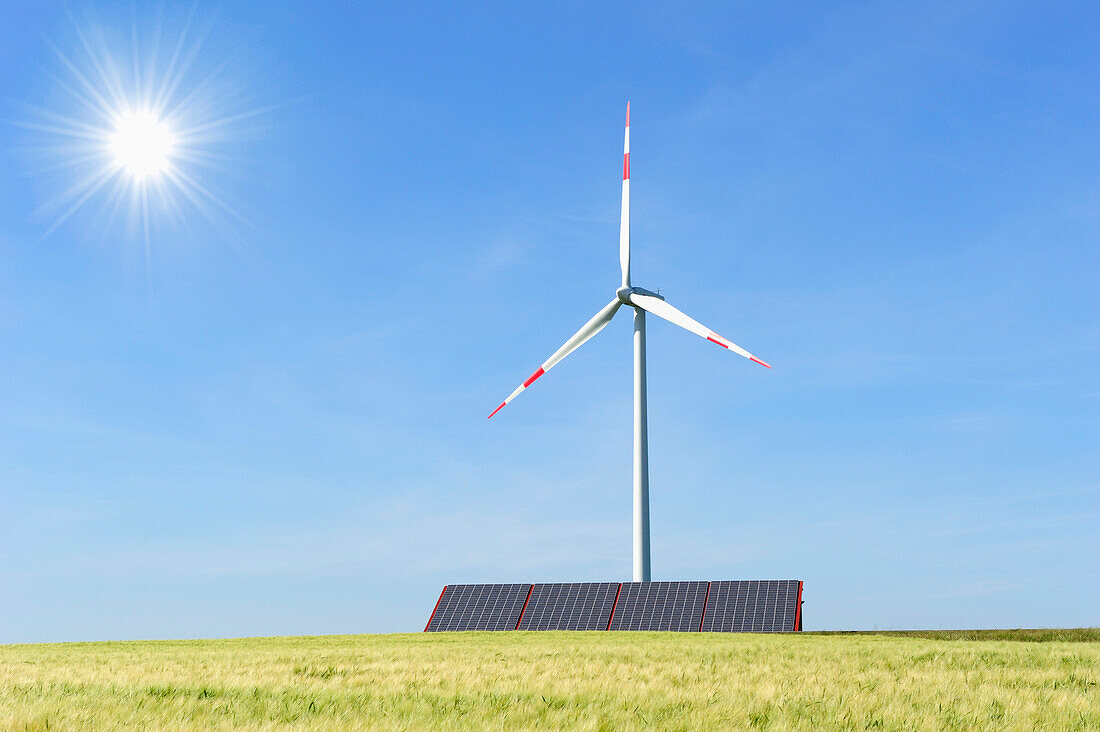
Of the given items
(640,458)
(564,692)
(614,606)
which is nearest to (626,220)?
(640,458)

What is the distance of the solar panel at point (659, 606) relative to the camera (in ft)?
163

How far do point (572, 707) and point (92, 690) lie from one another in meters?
9.12

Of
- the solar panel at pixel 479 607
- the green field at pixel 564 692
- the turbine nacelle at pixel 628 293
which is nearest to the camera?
the green field at pixel 564 692

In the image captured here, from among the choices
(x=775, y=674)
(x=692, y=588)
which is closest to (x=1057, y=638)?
(x=692, y=588)

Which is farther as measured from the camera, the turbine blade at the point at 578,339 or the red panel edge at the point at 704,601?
the turbine blade at the point at 578,339

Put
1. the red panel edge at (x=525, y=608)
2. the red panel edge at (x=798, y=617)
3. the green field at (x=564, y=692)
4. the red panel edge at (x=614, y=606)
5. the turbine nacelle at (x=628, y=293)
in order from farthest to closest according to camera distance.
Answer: the turbine nacelle at (x=628, y=293) < the red panel edge at (x=525, y=608) < the red panel edge at (x=614, y=606) < the red panel edge at (x=798, y=617) < the green field at (x=564, y=692)

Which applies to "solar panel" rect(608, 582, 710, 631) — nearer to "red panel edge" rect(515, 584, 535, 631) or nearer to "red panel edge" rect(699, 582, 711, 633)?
"red panel edge" rect(699, 582, 711, 633)

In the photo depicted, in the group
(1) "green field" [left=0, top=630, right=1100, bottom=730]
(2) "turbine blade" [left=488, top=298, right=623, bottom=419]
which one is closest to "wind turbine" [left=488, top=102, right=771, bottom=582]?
(2) "turbine blade" [left=488, top=298, right=623, bottom=419]

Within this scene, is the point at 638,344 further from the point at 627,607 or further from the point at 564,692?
the point at 564,692

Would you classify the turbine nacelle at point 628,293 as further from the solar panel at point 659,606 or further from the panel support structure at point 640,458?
the solar panel at point 659,606

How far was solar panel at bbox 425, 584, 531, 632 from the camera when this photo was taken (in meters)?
52.8

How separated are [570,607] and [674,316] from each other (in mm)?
20716

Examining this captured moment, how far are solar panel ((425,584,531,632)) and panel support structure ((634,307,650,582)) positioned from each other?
7.18m

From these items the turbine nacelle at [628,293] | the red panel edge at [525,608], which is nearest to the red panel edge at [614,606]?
the red panel edge at [525,608]
